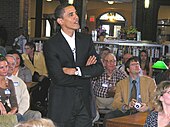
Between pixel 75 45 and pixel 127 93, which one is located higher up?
pixel 75 45

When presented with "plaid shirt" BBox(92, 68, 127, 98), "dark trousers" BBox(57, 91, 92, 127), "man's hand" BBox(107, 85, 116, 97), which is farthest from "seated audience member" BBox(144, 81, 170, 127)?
"plaid shirt" BBox(92, 68, 127, 98)

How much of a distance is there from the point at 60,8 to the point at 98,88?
2679 millimetres

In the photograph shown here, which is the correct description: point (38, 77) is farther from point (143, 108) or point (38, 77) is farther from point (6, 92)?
point (6, 92)

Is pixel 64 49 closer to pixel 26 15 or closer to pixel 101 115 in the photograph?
pixel 101 115

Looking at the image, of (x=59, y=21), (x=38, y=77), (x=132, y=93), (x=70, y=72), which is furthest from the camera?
(x=38, y=77)

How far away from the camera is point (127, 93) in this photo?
5.88 m

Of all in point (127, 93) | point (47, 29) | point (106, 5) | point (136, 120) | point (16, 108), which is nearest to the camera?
point (136, 120)

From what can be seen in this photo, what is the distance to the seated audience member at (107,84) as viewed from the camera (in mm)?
6680

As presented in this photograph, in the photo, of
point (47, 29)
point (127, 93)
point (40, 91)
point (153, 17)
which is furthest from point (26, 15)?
point (127, 93)

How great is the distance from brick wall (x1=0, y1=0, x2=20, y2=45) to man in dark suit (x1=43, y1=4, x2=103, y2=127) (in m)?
11.9

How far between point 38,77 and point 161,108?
507 centimetres

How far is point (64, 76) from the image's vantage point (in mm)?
4078

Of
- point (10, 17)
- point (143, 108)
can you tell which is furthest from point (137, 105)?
point (10, 17)

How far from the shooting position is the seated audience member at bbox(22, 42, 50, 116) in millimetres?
7059
